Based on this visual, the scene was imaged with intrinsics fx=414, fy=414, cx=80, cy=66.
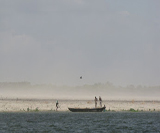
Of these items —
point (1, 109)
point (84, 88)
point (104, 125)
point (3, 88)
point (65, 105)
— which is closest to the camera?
point (104, 125)

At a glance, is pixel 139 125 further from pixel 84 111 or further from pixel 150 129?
pixel 84 111

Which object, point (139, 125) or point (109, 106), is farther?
point (109, 106)

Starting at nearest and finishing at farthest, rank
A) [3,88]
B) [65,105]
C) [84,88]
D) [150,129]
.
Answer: [150,129] < [65,105] < [3,88] < [84,88]

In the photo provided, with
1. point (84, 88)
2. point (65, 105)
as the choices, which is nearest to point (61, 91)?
point (84, 88)

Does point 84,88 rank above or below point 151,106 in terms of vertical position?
above

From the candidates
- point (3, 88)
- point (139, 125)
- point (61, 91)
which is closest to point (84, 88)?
point (61, 91)

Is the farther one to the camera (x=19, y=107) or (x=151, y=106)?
(x=151, y=106)

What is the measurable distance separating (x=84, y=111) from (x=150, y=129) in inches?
1326

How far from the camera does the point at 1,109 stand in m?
84.1

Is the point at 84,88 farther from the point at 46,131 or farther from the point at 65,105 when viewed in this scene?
the point at 46,131

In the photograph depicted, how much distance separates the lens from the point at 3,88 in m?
179

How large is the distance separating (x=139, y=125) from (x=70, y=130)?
1197 centimetres

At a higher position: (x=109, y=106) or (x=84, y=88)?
(x=84, y=88)

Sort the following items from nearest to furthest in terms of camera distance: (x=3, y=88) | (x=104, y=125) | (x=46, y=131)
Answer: (x=46, y=131) < (x=104, y=125) < (x=3, y=88)
